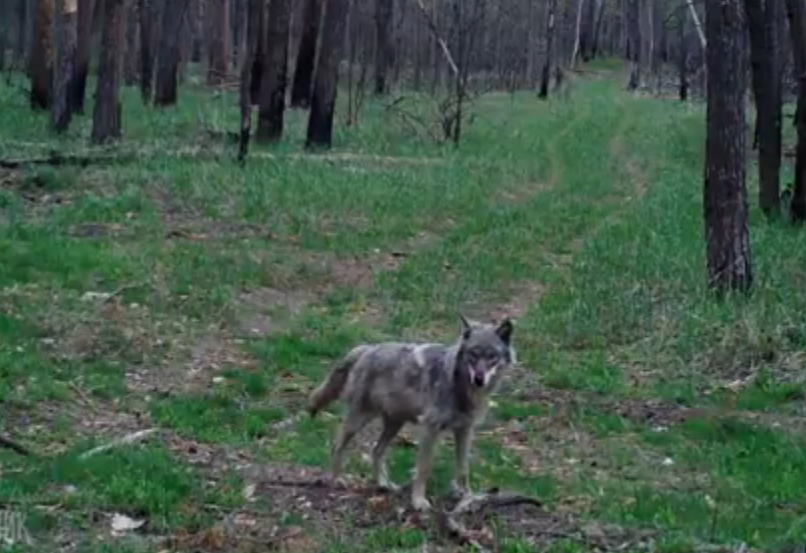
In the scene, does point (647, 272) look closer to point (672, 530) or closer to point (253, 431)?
point (253, 431)

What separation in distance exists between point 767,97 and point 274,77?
360 inches

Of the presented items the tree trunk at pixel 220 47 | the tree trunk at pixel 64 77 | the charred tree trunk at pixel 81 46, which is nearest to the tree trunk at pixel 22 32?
the tree trunk at pixel 220 47

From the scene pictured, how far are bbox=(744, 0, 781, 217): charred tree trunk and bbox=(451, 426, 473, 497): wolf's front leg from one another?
47.6 feet

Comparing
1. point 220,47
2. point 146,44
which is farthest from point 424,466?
point 220,47

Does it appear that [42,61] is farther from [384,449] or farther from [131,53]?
[384,449]

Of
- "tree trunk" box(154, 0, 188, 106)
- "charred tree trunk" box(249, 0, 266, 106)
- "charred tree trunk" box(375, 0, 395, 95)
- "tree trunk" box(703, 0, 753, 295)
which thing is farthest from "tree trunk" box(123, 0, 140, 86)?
"tree trunk" box(703, 0, 753, 295)

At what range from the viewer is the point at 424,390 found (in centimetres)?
770

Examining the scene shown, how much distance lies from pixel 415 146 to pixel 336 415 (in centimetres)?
1877

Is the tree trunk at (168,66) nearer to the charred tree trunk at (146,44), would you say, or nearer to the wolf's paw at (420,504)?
the charred tree trunk at (146,44)

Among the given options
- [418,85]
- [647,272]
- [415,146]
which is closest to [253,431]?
[647,272]

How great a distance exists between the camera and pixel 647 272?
50.5ft

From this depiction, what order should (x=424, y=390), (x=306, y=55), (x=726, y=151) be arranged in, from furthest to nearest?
(x=306, y=55) < (x=726, y=151) < (x=424, y=390)

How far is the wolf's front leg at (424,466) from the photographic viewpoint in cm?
759

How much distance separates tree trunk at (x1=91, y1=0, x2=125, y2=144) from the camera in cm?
2389
